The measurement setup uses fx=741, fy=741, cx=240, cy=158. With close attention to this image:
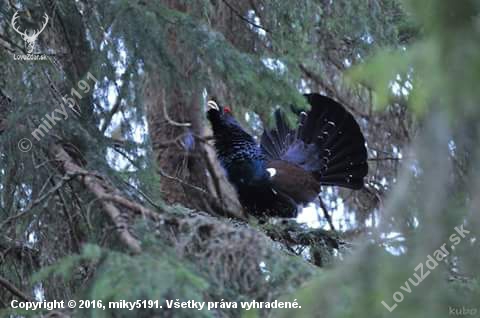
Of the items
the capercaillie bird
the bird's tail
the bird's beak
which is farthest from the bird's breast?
the bird's beak

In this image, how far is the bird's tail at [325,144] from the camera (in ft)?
21.4

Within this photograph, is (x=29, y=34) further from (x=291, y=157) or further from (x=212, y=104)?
(x=291, y=157)

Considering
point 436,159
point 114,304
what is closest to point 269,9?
point 114,304

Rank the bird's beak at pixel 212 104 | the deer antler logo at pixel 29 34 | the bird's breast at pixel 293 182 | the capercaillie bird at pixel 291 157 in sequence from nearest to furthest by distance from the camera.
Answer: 1. the deer antler logo at pixel 29 34
2. the bird's beak at pixel 212 104
3. the capercaillie bird at pixel 291 157
4. the bird's breast at pixel 293 182

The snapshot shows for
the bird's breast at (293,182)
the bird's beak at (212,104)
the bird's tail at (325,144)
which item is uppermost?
the bird's tail at (325,144)

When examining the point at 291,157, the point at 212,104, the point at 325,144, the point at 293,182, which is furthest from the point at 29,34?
the point at 325,144

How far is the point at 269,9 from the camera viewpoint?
4.98m

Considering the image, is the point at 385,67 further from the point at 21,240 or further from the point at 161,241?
the point at 21,240

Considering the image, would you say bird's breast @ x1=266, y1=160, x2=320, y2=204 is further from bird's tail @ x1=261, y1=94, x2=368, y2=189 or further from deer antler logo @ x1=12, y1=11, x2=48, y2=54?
deer antler logo @ x1=12, y1=11, x2=48, y2=54

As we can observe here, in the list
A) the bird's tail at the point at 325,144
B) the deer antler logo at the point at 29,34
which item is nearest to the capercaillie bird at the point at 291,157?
the bird's tail at the point at 325,144

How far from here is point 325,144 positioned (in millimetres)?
6875

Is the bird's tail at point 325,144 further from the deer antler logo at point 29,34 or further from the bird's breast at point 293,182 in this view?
the deer antler logo at point 29,34

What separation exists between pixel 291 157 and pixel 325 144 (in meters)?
0.35

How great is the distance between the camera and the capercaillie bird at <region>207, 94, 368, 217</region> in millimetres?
5887
